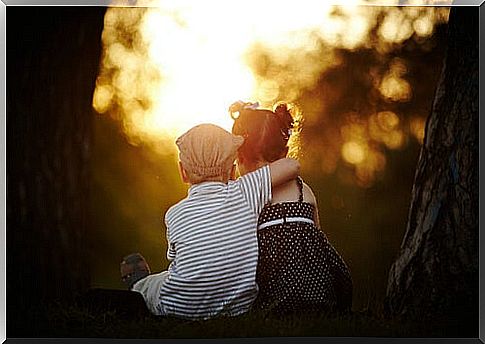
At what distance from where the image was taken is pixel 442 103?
21.4ft

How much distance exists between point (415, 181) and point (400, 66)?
2.53 feet

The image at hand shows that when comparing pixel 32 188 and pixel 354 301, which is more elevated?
pixel 32 188

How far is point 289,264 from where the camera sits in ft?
20.9

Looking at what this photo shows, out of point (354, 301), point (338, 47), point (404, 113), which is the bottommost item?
point (354, 301)

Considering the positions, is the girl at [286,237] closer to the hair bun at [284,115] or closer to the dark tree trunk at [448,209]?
the hair bun at [284,115]

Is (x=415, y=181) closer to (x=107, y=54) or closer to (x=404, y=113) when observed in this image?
(x=404, y=113)

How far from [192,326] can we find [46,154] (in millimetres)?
1463

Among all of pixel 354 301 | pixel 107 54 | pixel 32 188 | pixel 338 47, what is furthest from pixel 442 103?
pixel 32 188

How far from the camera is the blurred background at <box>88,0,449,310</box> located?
646cm

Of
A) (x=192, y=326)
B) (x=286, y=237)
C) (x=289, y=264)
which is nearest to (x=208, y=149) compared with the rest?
(x=286, y=237)

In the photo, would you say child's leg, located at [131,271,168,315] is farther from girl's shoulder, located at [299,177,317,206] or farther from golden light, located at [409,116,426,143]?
golden light, located at [409,116,426,143]

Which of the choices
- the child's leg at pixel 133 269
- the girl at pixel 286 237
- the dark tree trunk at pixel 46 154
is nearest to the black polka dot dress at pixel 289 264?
the girl at pixel 286 237

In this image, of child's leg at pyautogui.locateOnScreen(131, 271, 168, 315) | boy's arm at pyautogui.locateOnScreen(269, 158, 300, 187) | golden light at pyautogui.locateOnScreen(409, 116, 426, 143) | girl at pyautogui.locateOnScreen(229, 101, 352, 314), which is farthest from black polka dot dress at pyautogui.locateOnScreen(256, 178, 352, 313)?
golden light at pyautogui.locateOnScreen(409, 116, 426, 143)

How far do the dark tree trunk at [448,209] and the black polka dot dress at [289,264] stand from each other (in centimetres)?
52
